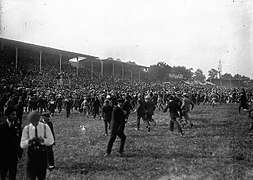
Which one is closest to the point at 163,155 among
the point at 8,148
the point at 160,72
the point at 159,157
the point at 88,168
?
the point at 159,157

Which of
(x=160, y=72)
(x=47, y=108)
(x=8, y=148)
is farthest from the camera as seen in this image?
(x=160, y=72)

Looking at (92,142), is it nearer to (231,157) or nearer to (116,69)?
(231,157)

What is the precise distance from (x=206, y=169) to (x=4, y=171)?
15.0 feet

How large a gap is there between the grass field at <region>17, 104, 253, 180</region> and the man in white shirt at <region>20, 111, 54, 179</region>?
1716 mm

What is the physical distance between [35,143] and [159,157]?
14.3ft

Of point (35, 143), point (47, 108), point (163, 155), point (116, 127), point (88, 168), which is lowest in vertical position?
point (88, 168)

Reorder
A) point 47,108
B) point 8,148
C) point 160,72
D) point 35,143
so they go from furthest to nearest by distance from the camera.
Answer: point 160,72 → point 47,108 → point 8,148 → point 35,143

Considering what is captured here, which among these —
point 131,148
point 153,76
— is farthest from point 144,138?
point 153,76

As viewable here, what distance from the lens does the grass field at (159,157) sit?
6.38 m

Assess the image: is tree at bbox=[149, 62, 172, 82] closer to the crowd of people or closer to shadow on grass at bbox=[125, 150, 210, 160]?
the crowd of people

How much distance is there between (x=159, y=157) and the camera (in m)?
7.88

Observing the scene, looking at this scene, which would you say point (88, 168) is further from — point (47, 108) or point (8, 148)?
point (47, 108)

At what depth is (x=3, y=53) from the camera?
3384 centimetres

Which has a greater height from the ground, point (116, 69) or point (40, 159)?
point (116, 69)
